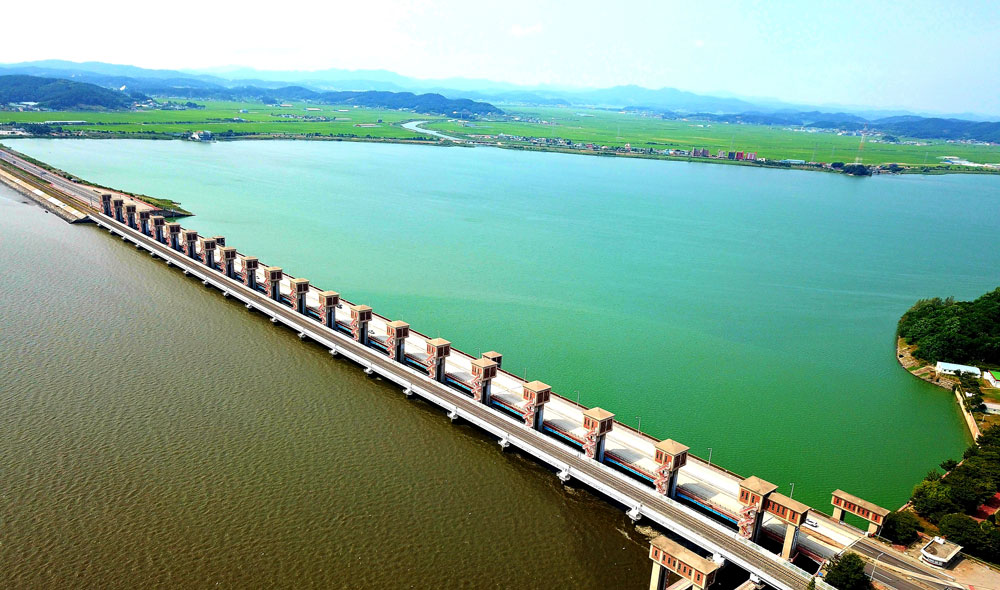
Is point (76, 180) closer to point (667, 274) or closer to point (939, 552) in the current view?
Result: point (667, 274)

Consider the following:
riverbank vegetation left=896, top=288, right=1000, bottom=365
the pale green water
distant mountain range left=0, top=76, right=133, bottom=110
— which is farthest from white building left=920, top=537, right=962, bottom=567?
distant mountain range left=0, top=76, right=133, bottom=110

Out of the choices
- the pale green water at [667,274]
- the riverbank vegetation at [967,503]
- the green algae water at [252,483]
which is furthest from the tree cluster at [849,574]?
the pale green water at [667,274]

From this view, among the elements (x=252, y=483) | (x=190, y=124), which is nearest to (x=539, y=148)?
(x=190, y=124)

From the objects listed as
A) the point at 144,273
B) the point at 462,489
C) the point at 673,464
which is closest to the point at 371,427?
the point at 462,489

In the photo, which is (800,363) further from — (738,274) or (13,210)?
(13,210)

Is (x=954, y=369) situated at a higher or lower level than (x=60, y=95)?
lower

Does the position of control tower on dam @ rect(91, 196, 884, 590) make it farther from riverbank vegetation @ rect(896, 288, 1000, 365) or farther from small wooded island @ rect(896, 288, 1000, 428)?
riverbank vegetation @ rect(896, 288, 1000, 365)
